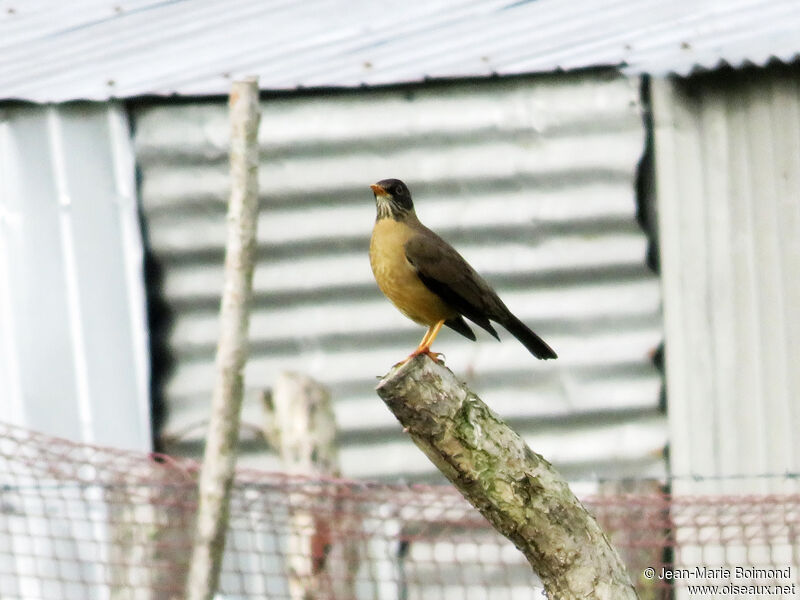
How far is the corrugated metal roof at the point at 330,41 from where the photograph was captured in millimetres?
6191

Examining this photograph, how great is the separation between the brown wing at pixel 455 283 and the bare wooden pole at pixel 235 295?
0.86 metres

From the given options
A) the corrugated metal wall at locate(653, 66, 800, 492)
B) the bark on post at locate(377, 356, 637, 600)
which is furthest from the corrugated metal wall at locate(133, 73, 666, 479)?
the bark on post at locate(377, 356, 637, 600)

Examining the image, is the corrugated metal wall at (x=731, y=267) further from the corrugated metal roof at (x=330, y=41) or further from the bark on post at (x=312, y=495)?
the bark on post at (x=312, y=495)

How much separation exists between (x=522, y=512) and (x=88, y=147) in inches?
155

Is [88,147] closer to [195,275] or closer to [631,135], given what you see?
[195,275]

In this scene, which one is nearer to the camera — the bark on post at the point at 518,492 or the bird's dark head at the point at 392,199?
the bark on post at the point at 518,492

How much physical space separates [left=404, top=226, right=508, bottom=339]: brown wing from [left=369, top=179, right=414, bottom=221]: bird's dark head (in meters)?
0.45

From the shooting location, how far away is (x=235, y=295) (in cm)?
536

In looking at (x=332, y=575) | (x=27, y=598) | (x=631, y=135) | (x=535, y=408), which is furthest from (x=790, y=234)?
(x=27, y=598)

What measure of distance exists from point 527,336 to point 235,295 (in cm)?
130

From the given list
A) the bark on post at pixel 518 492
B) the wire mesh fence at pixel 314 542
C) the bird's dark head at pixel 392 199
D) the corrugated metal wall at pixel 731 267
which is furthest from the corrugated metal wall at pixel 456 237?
the bark on post at pixel 518 492

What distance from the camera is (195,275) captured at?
6.72 meters

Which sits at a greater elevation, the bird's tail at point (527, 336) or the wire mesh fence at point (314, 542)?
the bird's tail at point (527, 336)

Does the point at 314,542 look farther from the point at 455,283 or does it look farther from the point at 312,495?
the point at 455,283
